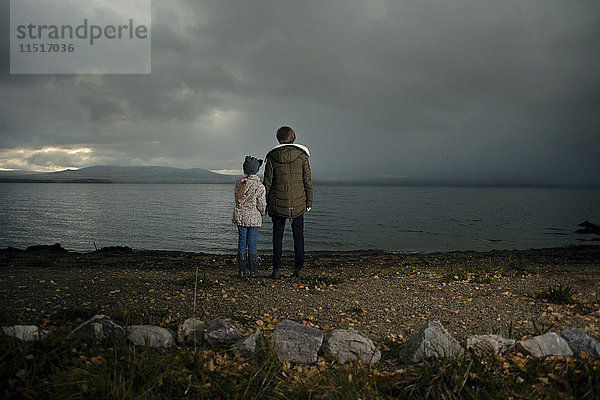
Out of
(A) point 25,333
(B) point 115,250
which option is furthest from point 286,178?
(B) point 115,250

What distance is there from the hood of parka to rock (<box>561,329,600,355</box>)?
5507 mm

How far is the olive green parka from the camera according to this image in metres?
7.87

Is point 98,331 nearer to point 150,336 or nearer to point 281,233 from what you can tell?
point 150,336

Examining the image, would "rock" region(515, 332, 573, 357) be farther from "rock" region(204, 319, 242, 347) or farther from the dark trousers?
the dark trousers

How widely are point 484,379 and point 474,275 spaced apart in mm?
5496

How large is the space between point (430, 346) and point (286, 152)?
494 centimetres

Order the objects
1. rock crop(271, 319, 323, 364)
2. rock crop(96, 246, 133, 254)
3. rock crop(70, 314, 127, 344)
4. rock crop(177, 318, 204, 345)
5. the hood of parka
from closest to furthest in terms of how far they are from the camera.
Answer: rock crop(70, 314, 127, 344), rock crop(271, 319, 323, 364), rock crop(177, 318, 204, 345), the hood of parka, rock crop(96, 246, 133, 254)

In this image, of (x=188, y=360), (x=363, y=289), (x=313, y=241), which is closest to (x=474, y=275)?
(x=363, y=289)

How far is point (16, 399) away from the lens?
3.05 meters

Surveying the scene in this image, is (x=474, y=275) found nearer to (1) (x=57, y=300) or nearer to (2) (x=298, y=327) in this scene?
(2) (x=298, y=327)

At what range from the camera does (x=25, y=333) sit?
12.7ft

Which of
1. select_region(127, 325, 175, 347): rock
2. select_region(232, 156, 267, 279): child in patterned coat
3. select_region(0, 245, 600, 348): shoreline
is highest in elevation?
select_region(232, 156, 267, 279): child in patterned coat

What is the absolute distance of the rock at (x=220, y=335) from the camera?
4379 mm

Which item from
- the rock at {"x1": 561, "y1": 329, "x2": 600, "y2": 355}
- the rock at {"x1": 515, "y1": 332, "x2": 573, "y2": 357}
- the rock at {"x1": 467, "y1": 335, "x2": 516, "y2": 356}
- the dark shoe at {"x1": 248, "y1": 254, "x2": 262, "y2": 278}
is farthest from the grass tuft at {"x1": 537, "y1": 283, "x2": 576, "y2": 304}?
the dark shoe at {"x1": 248, "y1": 254, "x2": 262, "y2": 278}
